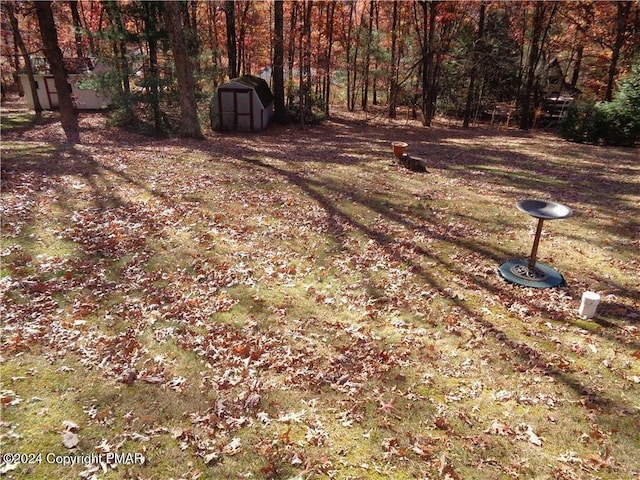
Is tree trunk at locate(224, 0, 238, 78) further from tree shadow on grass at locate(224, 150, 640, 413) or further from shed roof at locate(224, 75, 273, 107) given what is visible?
tree shadow on grass at locate(224, 150, 640, 413)

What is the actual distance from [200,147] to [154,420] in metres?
12.8

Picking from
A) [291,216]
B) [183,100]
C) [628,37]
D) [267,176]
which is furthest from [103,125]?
[628,37]

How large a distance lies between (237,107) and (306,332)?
20096mm

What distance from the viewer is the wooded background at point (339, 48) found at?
17.8 m

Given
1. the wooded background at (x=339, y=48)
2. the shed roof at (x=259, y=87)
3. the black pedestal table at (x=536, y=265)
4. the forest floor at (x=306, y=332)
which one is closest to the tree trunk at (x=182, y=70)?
the wooded background at (x=339, y=48)

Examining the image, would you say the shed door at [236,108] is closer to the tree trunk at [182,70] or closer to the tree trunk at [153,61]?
the tree trunk at [153,61]

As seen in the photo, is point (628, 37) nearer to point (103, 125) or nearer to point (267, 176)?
point (267, 176)

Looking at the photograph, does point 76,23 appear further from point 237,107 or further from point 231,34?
point 237,107

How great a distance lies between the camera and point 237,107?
2300cm

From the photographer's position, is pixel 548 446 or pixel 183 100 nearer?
pixel 548 446

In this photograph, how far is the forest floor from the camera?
3.85 meters

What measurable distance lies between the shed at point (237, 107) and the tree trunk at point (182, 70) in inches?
237

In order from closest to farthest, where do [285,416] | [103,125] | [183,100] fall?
[285,416]
[183,100]
[103,125]

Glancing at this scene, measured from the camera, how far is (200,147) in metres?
15.3
